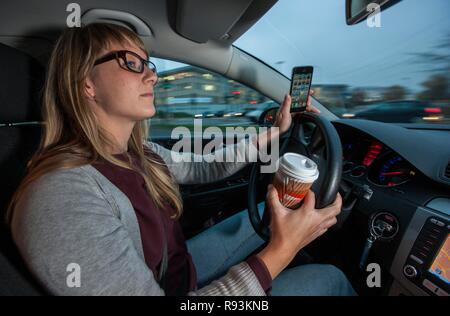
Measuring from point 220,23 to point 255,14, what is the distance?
0.21 meters

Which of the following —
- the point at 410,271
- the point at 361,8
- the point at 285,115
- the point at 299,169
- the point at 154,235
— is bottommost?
the point at 410,271

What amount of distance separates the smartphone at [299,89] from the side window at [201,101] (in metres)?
0.82

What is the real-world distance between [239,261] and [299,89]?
0.93 meters

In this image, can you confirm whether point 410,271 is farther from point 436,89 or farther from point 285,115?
point 436,89

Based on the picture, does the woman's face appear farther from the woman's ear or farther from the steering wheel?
the steering wheel

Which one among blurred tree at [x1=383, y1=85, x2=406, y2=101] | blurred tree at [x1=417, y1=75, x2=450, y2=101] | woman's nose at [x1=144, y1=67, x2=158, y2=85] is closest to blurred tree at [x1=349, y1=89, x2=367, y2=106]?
blurred tree at [x1=383, y1=85, x2=406, y2=101]

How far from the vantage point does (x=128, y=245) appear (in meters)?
0.68

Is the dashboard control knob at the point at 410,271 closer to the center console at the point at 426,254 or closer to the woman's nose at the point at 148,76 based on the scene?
Result: the center console at the point at 426,254

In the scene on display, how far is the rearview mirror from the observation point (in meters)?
1.04

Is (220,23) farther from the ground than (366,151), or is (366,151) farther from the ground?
(220,23)

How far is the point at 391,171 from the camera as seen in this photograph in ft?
4.26

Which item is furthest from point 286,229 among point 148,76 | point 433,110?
point 433,110

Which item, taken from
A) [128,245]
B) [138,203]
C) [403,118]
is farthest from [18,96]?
[403,118]
